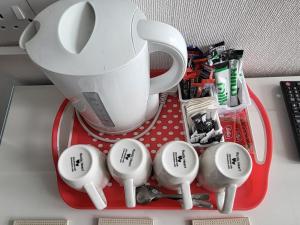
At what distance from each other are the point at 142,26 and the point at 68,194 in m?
0.39

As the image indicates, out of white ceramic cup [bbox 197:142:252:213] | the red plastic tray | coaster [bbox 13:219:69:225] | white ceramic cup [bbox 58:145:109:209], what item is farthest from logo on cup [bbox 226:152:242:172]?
coaster [bbox 13:219:69:225]

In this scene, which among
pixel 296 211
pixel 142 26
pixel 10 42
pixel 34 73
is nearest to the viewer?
pixel 142 26

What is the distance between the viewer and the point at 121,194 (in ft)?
1.91

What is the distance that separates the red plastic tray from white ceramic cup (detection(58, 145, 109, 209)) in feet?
0.22

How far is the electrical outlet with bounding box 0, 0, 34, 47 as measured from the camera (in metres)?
0.54

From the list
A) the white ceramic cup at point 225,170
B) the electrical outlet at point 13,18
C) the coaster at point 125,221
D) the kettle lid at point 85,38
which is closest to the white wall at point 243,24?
the electrical outlet at point 13,18

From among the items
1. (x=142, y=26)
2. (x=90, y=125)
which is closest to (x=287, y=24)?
(x=142, y=26)

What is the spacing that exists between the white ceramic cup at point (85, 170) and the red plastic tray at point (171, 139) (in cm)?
7

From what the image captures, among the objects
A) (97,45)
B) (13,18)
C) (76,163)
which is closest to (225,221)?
(76,163)

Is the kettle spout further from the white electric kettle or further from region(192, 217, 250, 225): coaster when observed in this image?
region(192, 217, 250, 225): coaster

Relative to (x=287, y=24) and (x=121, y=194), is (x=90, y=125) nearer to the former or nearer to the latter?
(x=121, y=194)

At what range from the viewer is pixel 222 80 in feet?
2.02

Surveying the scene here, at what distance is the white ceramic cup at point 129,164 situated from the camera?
1.61 feet

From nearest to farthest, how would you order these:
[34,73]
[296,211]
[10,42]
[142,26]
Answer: [142,26] → [296,211] → [10,42] → [34,73]
